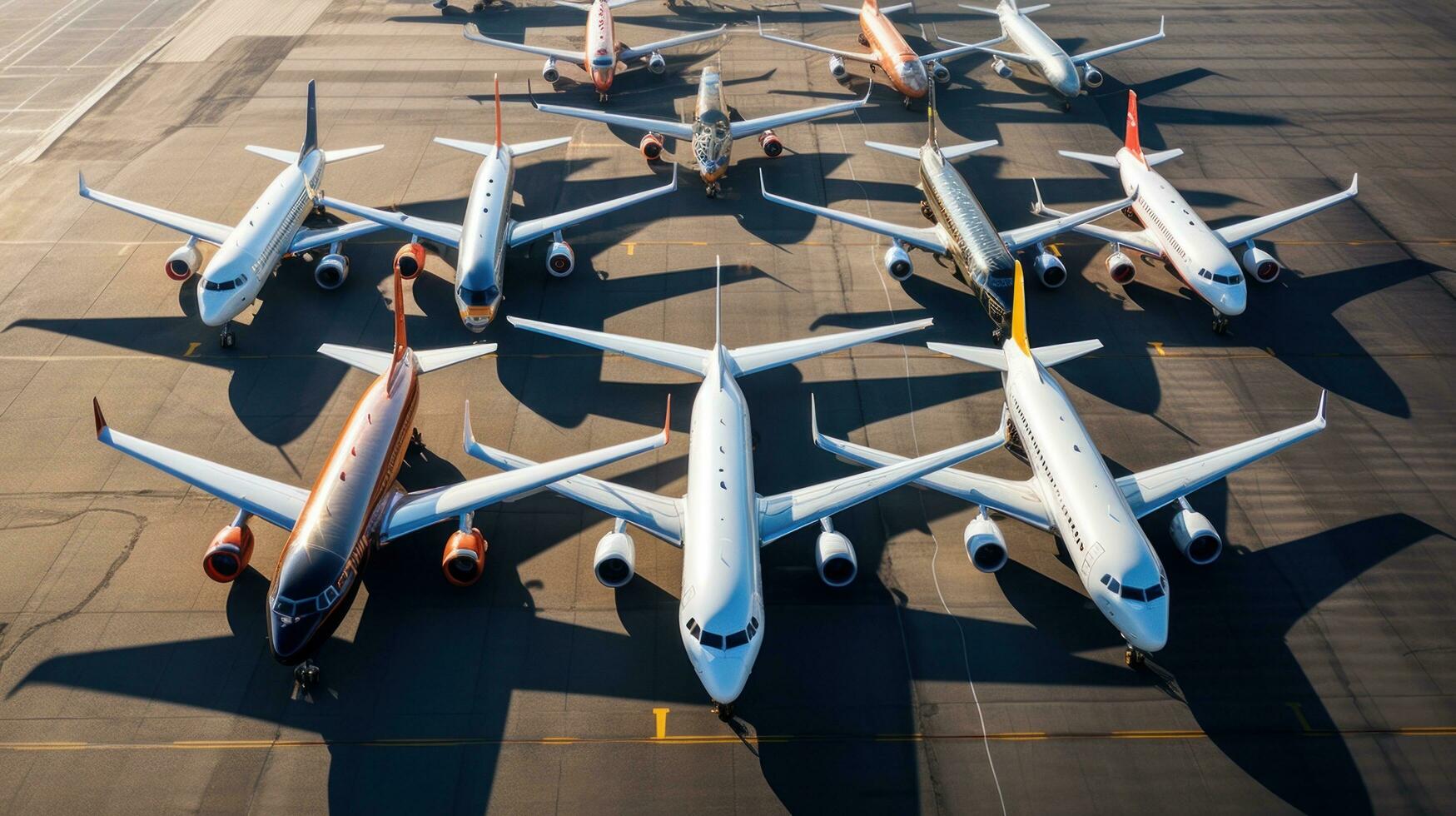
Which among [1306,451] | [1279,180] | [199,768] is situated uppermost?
[1279,180]

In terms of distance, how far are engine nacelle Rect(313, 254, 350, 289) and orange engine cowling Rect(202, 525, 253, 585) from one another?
16314 millimetres

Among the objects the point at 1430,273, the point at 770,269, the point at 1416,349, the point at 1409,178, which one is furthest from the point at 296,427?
the point at 1409,178

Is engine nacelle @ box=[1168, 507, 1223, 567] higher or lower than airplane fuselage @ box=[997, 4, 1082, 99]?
lower

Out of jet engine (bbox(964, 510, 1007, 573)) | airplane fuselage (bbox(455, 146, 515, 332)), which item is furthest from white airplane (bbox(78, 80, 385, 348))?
jet engine (bbox(964, 510, 1007, 573))

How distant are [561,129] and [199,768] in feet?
139

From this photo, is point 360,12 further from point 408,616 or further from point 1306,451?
point 1306,451

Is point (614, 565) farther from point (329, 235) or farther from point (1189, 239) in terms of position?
point (1189, 239)

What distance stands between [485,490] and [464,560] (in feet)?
7.24

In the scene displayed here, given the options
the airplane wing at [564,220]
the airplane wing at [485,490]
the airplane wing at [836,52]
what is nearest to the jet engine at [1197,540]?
the airplane wing at [485,490]

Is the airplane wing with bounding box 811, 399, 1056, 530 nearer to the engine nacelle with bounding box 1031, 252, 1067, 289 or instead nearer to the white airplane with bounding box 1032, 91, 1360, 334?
the engine nacelle with bounding box 1031, 252, 1067, 289

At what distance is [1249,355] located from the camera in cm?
3962

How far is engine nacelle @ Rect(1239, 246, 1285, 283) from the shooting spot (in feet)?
139

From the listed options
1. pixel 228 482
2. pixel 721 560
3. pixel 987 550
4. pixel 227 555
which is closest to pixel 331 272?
pixel 228 482

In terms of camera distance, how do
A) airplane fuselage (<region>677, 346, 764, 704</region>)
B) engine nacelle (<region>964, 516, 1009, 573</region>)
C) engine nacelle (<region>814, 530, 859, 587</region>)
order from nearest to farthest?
airplane fuselage (<region>677, 346, 764, 704</region>), engine nacelle (<region>814, 530, 859, 587</region>), engine nacelle (<region>964, 516, 1009, 573</region>)
